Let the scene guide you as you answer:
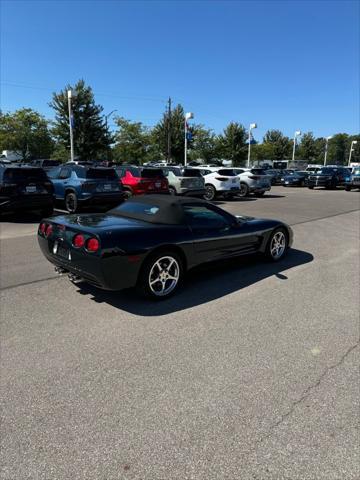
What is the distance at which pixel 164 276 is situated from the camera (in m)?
4.69

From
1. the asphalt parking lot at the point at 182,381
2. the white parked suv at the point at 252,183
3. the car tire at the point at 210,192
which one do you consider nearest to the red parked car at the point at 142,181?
the car tire at the point at 210,192

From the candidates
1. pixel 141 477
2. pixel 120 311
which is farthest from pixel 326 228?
pixel 141 477

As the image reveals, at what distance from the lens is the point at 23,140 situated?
44.2m

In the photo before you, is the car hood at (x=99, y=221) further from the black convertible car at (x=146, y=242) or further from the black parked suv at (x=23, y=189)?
the black parked suv at (x=23, y=189)

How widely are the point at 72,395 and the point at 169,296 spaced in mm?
2099

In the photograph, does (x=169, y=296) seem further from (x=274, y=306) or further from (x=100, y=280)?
(x=274, y=306)

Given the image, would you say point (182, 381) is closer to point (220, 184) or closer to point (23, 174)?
point (23, 174)

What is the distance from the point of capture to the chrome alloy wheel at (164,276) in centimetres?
459

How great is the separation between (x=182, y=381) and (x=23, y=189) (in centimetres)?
907

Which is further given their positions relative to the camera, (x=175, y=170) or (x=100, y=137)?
(x=100, y=137)

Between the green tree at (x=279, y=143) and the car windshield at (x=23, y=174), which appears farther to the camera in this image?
the green tree at (x=279, y=143)

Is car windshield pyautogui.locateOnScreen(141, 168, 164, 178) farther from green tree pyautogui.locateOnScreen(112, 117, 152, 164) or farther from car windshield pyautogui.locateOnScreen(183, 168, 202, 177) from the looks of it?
green tree pyautogui.locateOnScreen(112, 117, 152, 164)

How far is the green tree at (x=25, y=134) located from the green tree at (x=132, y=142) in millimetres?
10801

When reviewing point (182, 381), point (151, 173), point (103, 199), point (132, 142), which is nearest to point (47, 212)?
point (103, 199)
